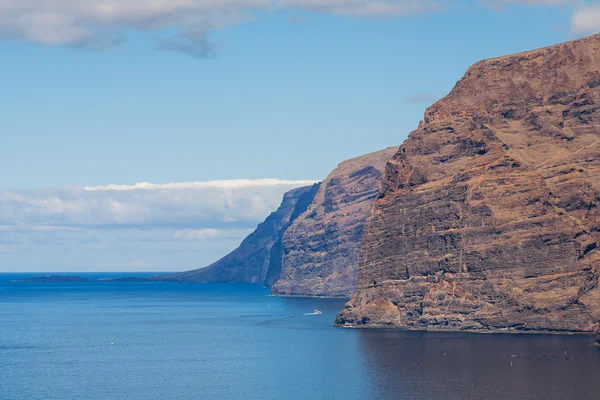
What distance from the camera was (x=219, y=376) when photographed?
502 ft

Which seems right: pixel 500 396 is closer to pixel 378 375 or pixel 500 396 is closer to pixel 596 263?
pixel 378 375

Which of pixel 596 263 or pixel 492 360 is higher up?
pixel 596 263

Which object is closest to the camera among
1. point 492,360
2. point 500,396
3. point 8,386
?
point 500,396

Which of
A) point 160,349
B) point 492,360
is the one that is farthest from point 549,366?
point 160,349

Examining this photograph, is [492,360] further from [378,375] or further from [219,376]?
[219,376]

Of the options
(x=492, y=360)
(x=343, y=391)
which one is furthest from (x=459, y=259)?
(x=343, y=391)

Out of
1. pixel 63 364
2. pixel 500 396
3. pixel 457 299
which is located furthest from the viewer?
pixel 457 299

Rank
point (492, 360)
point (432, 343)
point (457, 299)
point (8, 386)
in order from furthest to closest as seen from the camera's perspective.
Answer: point (457, 299)
point (432, 343)
point (492, 360)
point (8, 386)

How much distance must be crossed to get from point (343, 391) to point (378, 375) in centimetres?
1355

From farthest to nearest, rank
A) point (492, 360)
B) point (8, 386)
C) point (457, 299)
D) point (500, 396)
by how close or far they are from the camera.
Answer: point (457, 299), point (492, 360), point (8, 386), point (500, 396)

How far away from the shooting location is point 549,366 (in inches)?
5901

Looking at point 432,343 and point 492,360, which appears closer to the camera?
point 492,360

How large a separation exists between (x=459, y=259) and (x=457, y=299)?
817 cm

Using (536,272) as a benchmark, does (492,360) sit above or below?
below
